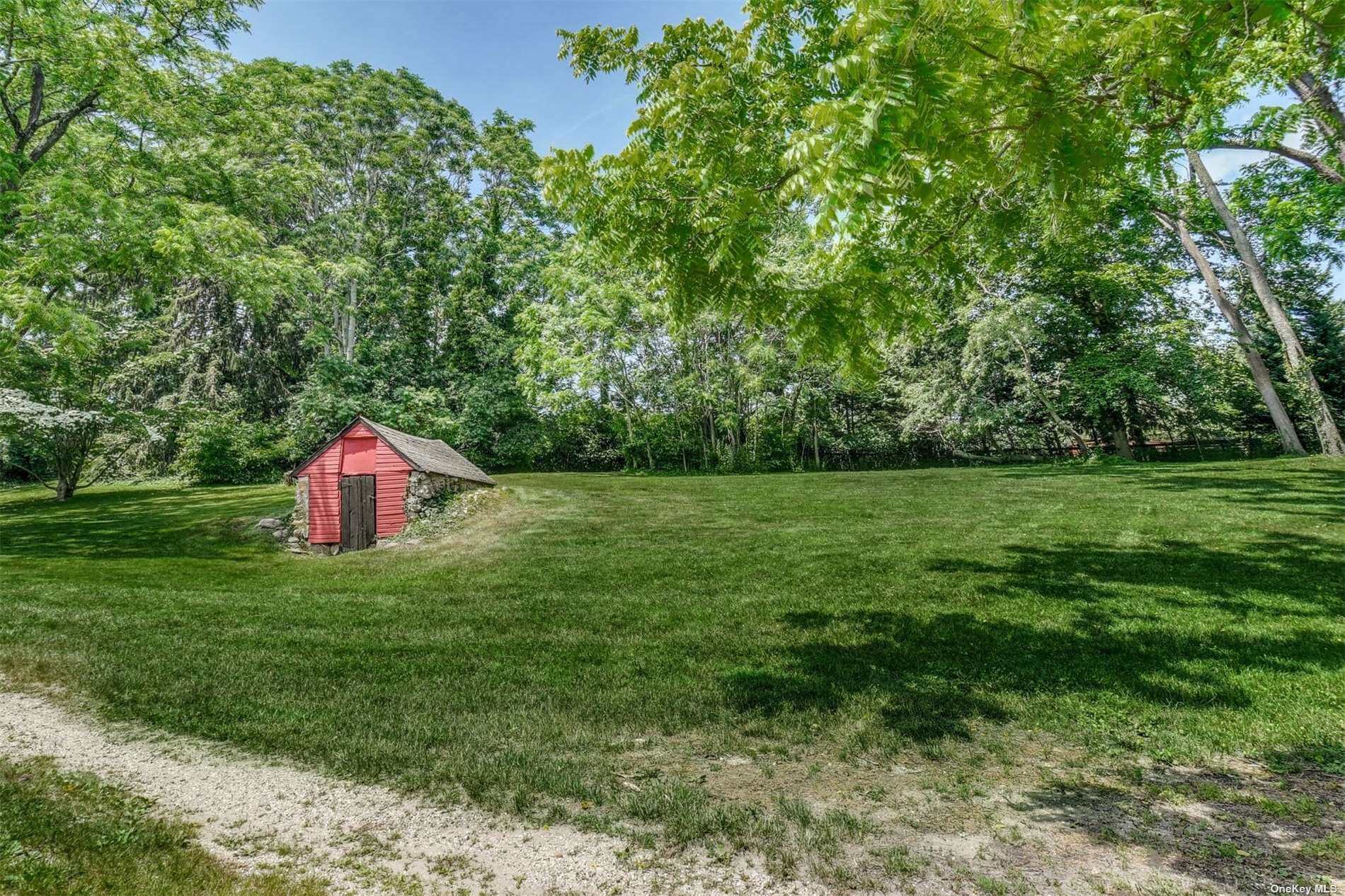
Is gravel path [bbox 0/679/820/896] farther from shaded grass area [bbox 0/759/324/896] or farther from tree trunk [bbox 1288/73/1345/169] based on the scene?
tree trunk [bbox 1288/73/1345/169]

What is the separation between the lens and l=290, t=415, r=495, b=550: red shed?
1688 centimetres

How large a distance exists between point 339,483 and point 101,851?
15.9 metres

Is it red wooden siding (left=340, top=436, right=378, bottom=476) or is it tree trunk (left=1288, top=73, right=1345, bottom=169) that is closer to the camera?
tree trunk (left=1288, top=73, right=1345, bottom=169)

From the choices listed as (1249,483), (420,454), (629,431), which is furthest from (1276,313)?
(420,454)

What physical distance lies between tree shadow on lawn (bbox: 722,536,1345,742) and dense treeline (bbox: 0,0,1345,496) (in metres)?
2.90

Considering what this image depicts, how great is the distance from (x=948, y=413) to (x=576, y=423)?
19642 millimetres

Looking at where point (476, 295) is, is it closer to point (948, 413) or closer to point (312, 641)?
point (948, 413)

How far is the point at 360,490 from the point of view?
16.9m

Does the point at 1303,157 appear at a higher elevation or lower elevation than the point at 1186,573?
higher

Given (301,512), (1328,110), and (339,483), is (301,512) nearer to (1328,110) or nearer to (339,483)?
(339,483)

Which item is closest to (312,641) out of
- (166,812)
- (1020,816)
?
(166,812)

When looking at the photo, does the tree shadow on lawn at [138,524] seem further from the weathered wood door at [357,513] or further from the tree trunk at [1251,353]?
the tree trunk at [1251,353]

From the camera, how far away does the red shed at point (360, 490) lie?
16875mm

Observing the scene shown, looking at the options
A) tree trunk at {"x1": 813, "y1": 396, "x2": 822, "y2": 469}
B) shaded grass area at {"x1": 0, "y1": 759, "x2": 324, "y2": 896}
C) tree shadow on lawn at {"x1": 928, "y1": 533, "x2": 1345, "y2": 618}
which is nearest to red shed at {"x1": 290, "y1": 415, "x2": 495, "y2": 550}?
shaded grass area at {"x1": 0, "y1": 759, "x2": 324, "y2": 896}
